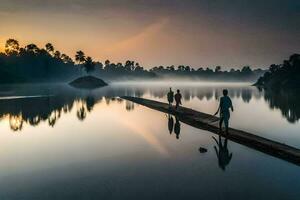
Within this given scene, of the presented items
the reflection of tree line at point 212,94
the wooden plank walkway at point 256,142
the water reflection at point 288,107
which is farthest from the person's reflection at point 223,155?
the reflection of tree line at point 212,94

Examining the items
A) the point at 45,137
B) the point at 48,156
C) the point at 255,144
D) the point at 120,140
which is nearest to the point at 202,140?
the point at 255,144

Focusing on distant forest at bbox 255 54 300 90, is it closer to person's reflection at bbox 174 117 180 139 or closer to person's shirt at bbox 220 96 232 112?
person's reflection at bbox 174 117 180 139

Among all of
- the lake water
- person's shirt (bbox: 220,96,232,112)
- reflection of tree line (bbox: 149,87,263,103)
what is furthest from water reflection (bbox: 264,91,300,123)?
person's shirt (bbox: 220,96,232,112)

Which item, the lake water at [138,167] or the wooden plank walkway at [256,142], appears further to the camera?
the wooden plank walkway at [256,142]

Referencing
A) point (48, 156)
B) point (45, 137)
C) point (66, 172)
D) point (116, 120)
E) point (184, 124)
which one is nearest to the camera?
point (66, 172)

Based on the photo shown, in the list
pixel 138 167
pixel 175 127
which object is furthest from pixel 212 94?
pixel 138 167

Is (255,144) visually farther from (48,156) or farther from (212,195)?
(48,156)

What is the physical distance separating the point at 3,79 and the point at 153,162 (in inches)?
6379

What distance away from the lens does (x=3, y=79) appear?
529 feet

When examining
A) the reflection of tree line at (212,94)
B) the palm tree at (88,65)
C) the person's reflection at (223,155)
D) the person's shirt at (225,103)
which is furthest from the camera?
the palm tree at (88,65)

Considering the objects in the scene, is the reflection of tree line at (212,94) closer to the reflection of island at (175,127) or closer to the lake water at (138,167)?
the reflection of island at (175,127)

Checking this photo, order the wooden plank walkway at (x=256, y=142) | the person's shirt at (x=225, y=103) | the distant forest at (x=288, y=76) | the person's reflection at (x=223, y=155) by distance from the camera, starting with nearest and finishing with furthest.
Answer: the person's reflection at (x=223, y=155), the wooden plank walkway at (x=256, y=142), the person's shirt at (x=225, y=103), the distant forest at (x=288, y=76)

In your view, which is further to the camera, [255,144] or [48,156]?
[255,144]

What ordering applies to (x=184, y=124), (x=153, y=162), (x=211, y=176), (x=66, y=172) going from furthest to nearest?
(x=184, y=124), (x=153, y=162), (x=66, y=172), (x=211, y=176)
